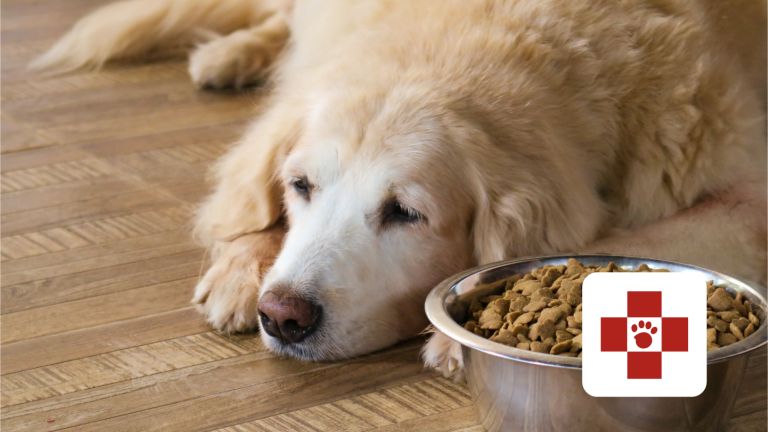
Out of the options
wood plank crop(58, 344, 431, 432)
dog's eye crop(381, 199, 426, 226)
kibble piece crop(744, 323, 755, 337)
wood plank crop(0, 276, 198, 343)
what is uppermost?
dog's eye crop(381, 199, 426, 226)

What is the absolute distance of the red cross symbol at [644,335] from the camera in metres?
1.69

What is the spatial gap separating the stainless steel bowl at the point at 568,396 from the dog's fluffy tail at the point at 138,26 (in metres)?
2.53

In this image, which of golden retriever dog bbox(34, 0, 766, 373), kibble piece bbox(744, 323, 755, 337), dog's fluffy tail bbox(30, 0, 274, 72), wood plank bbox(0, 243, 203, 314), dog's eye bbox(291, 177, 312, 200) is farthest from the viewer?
dog's fluffy tail bbox(30, 0, 274, 72)

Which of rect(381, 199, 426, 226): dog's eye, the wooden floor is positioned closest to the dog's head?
rect(381, 199, 426, 226): dog's eye

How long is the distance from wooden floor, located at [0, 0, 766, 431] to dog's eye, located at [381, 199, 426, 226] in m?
0.27

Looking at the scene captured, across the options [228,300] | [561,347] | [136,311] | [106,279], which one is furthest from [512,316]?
[106,279]

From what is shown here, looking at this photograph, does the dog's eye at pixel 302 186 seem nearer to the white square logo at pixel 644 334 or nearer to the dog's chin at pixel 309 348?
the dog's chin at pixel 309 348

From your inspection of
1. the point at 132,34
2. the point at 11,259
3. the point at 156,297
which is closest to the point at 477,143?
the point at 156,297

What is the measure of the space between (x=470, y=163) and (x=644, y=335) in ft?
1.65

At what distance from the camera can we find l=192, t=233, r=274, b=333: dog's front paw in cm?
224

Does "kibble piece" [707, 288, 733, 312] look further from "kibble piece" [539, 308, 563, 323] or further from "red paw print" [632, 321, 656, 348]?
"kibble piece" [539, 308, 563, 323]

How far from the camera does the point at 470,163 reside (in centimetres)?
206

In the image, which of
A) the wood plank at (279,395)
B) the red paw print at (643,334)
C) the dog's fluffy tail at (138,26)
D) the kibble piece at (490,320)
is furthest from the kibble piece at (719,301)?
the dog's fluffy tail at (138,26)

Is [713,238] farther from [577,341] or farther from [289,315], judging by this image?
[289,315]
